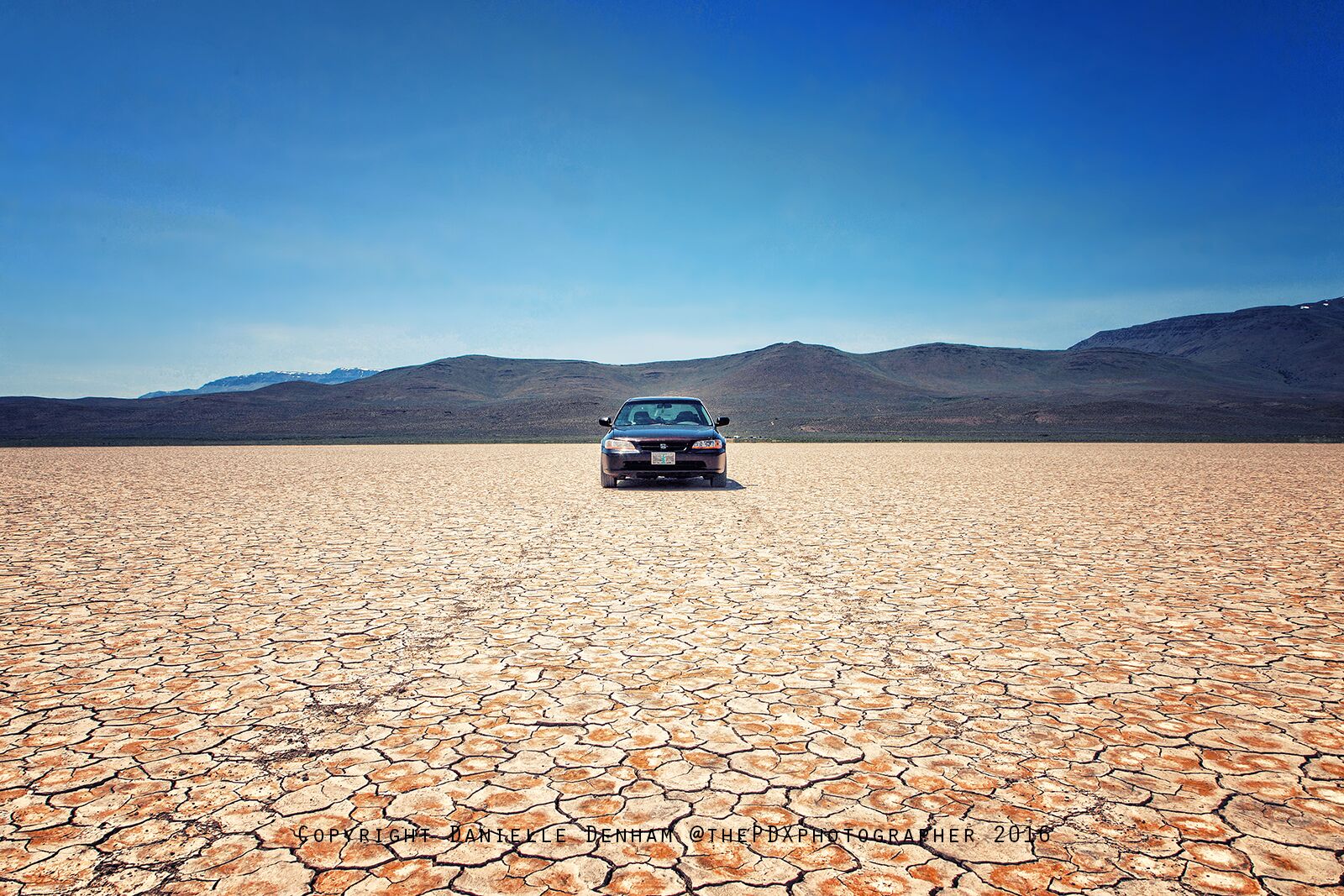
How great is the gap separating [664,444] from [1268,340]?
595ft

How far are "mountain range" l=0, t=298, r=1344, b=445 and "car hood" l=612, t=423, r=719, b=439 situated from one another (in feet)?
96.9

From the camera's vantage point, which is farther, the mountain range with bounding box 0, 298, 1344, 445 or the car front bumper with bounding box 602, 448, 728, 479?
the mountain range with bounding box 0, 298, 1344, 445

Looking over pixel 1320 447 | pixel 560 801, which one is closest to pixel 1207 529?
pixel 560 801

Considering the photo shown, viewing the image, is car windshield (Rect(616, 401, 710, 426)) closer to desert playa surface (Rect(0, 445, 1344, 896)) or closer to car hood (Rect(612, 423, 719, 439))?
car hood (Rect(612, 423, 719, 439))

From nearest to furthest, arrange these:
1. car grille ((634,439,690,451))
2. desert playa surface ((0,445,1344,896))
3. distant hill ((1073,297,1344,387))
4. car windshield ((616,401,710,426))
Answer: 1. desert playa surface ((0,445,1344,896))
2. car grille ((634,439,690,451))
3. car windshield ((616,401,710,426))
4. distant hill ((1073,297,1344,387))

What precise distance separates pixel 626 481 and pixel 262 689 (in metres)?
12.0

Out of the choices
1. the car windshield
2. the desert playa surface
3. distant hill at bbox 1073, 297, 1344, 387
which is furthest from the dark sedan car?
distant hill at bbox 1073, 297, 1344, 387

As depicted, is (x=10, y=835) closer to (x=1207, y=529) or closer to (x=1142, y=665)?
(x=1142, y=665)

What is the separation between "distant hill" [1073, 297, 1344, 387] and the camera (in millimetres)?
131375

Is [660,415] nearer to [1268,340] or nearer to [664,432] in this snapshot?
[664,432]

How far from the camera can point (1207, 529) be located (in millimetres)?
9672

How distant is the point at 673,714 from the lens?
3781 mm

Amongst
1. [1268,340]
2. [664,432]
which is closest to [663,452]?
[664,432]

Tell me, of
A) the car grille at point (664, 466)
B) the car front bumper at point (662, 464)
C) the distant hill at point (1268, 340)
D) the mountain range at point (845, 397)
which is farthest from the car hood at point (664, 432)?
the distant hill at point (1268, 340)
